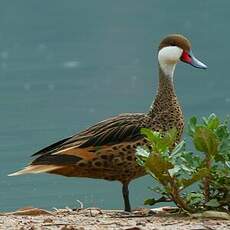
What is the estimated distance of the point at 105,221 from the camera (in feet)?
22.3

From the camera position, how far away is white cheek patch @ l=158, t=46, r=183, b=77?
8.79m

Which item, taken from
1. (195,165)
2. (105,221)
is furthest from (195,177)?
(105,221)

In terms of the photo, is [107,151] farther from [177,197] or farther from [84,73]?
[84,73]

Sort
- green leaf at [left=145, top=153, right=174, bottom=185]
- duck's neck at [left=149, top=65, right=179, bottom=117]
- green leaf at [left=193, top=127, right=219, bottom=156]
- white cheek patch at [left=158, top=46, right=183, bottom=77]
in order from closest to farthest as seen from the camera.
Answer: green leaf at [left=145, top=153, right=174, bottom=185] < green leaf at [left=193, top=127, right=219, bottom=156] < duck's neck at [left=149, top=65, right=179, bottom=117] < white cheek patch at [left=158, top=46, right=183, bottom=77]

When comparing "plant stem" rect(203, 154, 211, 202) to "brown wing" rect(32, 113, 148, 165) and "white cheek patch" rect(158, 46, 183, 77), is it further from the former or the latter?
"white cheek patch" rect(158, 46, 183, 77)

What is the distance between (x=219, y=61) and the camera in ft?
90.8

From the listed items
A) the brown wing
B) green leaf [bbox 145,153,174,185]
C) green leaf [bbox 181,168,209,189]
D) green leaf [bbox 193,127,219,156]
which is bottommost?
green leaf [bbox 181,168,209,189]

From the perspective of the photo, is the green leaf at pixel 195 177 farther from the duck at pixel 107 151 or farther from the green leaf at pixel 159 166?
the duck at pixel 107 151

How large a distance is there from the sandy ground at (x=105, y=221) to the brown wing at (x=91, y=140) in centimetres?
59

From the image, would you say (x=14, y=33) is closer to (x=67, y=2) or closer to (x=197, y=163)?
(x=67, y=2)

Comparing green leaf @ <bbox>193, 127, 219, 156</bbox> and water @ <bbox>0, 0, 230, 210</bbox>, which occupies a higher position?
water @ <bbox>0, 0, 230, 210</bbox>

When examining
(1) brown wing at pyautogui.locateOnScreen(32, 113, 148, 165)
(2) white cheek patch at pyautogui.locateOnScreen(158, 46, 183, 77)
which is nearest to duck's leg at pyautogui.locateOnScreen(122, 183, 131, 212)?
(1) brown wing at pyautogui.locateOnScreen(32, 113, 148, 165)

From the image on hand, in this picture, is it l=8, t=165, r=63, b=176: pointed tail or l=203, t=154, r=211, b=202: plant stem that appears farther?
l=8, t=165, r=63, b=176: pointed tail

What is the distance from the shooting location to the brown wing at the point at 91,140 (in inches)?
316
